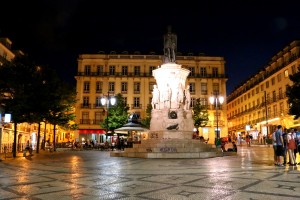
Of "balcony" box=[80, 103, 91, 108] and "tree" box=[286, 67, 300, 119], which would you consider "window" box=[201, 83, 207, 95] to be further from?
"tree" box=[286, 67, 300, 119]

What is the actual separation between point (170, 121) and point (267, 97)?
44472 mm

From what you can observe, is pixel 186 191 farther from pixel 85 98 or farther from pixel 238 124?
pixel 238 124

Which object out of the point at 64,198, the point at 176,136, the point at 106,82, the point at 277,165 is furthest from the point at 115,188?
the point at 106,82

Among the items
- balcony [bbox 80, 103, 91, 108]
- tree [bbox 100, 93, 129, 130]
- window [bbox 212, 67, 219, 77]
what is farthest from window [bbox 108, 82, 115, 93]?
window [bbox 212, 67, 219, 77]

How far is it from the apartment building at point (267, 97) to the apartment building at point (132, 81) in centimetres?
771

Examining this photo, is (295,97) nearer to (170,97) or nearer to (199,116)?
(170,97)

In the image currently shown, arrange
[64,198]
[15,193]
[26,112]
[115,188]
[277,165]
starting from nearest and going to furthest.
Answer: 1. [64,198]
2. [15,193]
3. [115,188]
4. [277,165]
5. [26,112]

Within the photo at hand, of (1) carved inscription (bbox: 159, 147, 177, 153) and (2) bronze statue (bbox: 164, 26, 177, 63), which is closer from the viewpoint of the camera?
(1) carved inscription (bbox: 159, 147, 177, 153)

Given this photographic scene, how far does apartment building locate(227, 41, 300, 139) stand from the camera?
2015 inches

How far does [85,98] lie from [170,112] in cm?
4461

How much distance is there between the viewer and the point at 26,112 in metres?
26.3

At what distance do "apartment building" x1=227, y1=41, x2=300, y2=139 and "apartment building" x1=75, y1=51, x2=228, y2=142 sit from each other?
7.71 metres

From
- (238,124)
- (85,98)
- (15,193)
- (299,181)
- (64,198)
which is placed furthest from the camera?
(238,124)

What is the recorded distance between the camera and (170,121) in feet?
72.6
